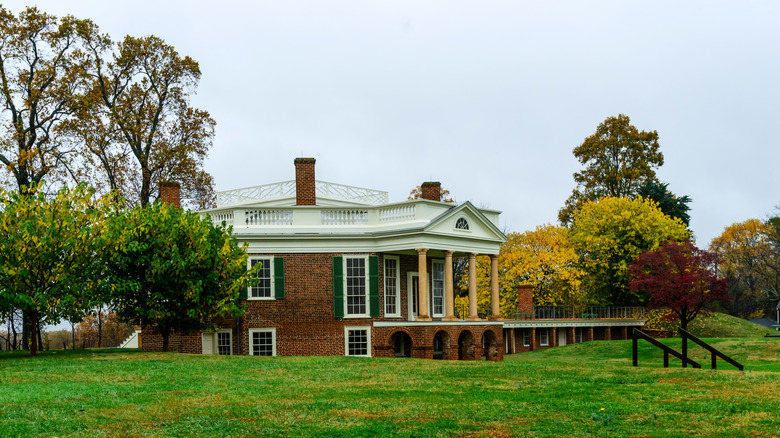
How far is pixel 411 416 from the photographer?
11047 mm

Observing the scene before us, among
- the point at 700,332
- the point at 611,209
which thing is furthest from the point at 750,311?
the point at 611,209

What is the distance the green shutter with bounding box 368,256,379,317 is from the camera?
30.1m

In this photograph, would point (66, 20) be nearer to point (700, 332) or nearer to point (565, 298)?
point (565, 298)

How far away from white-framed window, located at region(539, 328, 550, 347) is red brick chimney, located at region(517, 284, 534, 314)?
173 centimetres

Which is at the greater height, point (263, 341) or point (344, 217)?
point (344, 217)

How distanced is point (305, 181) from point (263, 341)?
6561 mm

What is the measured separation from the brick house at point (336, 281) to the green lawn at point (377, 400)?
9.35 m

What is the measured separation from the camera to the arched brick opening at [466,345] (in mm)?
30922

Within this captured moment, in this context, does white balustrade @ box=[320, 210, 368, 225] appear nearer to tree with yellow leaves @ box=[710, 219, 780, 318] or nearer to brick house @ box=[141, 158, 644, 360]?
brick house @ box=[141, 158, 644, 360]

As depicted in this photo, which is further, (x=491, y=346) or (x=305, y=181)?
(x=491, y=346)

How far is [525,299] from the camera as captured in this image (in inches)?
1762

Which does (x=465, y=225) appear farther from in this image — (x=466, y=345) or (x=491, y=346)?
(x=491, y=346)

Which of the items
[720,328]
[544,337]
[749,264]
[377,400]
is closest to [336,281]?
[377,400]

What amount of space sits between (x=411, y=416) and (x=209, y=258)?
51.5ft
